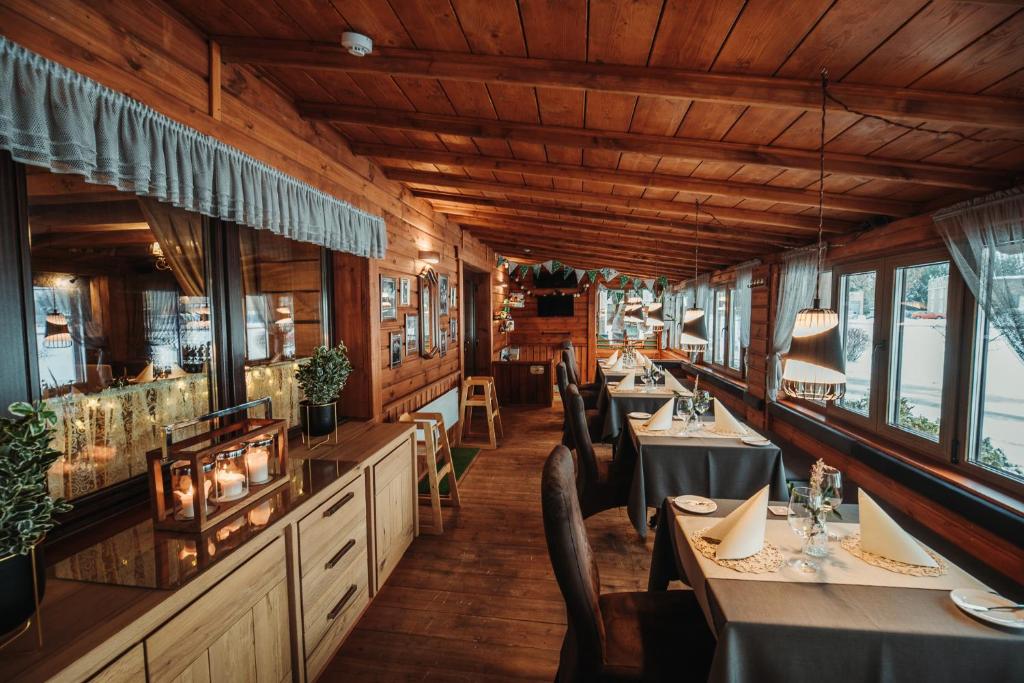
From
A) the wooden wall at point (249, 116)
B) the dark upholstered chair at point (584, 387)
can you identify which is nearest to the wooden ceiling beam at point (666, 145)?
the wooden wall at point (249, 116)

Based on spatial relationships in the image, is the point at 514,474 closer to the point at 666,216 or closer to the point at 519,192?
the point at 519,192

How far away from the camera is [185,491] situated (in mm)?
1555

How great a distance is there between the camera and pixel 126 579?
1218mm

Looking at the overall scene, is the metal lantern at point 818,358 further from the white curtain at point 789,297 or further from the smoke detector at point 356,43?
the white curtain at point 789,297

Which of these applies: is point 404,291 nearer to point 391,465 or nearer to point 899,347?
point 391,465

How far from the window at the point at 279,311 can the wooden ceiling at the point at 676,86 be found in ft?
2.64

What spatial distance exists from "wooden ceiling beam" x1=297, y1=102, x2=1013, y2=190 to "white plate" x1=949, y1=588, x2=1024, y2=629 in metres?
1.96

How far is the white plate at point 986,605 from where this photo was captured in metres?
1.16

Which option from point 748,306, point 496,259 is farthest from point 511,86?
point 496,259

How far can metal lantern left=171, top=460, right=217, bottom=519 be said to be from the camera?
150 cm

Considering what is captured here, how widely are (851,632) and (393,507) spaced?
218 cm

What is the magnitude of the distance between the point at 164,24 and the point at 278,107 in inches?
25.3

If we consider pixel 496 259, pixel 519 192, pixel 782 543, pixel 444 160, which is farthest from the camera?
pixel 496 259

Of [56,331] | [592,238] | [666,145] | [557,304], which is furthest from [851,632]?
[557,304]
